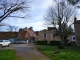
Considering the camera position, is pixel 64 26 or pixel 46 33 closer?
pixel 64 26

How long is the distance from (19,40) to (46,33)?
1223 cm

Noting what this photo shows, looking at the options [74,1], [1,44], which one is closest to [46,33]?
[1,44]

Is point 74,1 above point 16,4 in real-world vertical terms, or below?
above

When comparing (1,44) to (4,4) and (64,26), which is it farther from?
(4,4)

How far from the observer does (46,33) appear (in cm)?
8362

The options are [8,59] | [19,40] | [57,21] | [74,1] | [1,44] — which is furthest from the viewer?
[19,40]

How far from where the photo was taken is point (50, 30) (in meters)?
83.4

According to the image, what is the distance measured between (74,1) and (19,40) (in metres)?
56.1

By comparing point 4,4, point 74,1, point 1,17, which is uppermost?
point 74,1

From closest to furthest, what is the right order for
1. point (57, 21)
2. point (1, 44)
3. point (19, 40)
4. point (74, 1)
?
point (74, 1)
point (1, 44)
point (57, 21)
point (19, 40)

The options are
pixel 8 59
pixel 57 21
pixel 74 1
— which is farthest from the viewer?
pixel 57 21

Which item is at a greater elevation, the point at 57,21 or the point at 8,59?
the point at 57,21

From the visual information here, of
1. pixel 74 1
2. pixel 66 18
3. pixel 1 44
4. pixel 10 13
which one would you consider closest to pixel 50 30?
pixel 66 18

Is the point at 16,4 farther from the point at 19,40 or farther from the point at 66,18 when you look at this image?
the point at 19,40
